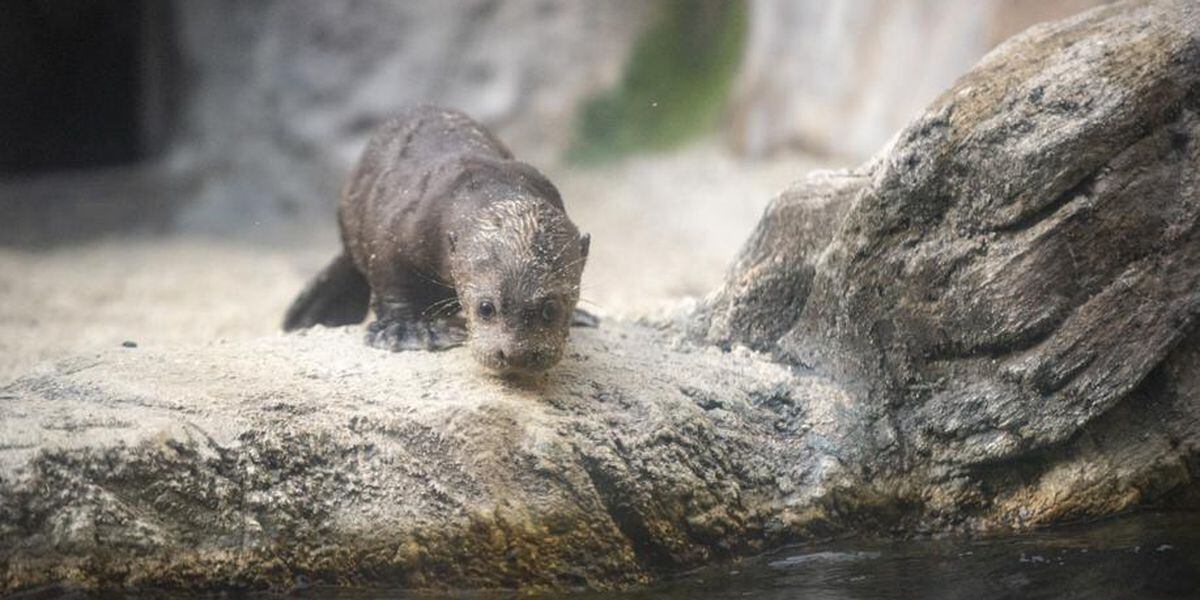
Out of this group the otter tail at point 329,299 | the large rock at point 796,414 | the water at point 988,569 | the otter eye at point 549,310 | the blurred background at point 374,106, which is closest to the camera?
the water at point 988,569

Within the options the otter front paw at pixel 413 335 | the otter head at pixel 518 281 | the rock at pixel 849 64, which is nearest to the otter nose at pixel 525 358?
the otter head at pixel 518 281

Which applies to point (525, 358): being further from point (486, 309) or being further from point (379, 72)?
point (379, 72)

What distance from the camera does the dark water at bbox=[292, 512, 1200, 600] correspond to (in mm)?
3521

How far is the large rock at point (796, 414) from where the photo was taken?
3670 mm

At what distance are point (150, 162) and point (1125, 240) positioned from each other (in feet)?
29.5

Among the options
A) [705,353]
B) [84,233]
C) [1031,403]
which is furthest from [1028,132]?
[84,233]

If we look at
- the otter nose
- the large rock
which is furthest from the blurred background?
the otter nose

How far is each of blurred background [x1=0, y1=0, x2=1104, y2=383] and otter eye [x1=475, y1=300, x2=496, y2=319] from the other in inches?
197

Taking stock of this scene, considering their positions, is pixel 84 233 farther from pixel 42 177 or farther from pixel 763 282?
pixel 763 282

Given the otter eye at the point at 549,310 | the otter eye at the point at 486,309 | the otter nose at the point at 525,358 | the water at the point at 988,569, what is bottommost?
the water at the point at 988,569

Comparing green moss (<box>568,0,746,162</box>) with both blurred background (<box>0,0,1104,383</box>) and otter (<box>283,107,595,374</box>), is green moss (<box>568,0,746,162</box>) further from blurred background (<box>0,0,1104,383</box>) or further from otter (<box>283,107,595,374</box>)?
otter (<box>283,107,595,374</box>)

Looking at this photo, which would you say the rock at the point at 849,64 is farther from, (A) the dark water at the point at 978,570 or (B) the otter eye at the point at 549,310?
(B) the otter eye at the point at 549,310

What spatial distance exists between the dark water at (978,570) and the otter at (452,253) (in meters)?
0.85

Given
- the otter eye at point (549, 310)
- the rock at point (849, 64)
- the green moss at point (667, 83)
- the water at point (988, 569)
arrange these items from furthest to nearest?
the green moss at point (667, 83), the rock at point (849, 64), the otter eye at point (549, 310), the water at point (988, 569)
